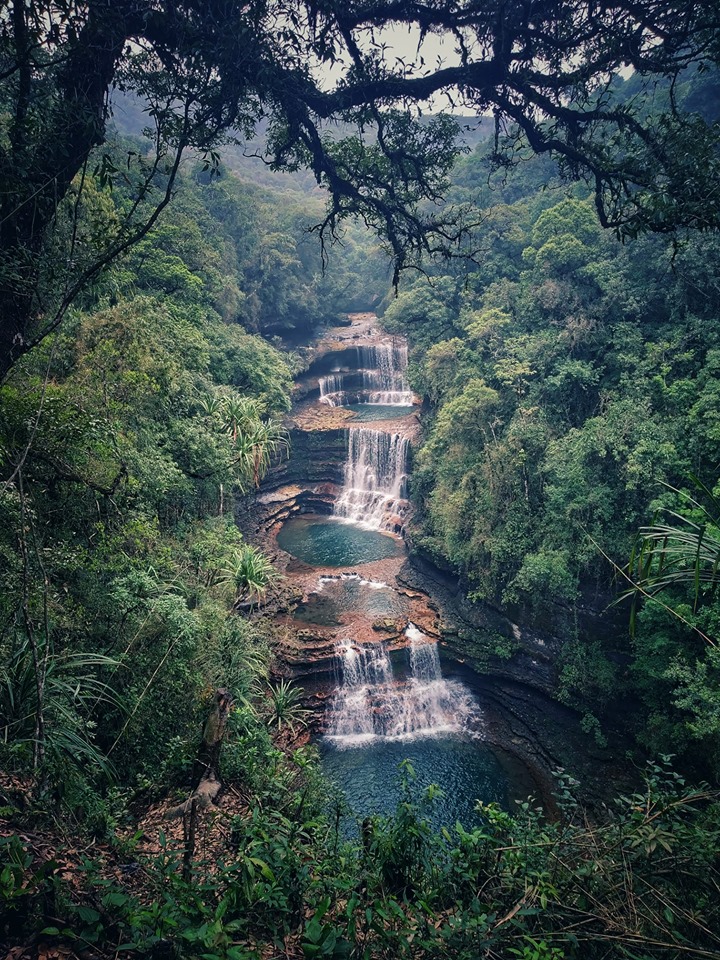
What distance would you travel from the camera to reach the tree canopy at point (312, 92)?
12.8ft

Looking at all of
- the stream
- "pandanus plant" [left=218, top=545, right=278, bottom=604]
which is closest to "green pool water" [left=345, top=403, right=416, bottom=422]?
the stream

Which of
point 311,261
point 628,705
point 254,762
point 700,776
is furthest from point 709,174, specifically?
point 311,261

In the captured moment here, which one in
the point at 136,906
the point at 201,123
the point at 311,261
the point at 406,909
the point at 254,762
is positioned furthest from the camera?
the point at 311,261

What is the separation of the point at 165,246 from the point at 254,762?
18520mm

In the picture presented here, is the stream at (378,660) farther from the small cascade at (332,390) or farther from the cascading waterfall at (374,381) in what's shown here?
the small cascade at (332,390)

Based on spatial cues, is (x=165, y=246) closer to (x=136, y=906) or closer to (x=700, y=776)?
(x=136, y=906)

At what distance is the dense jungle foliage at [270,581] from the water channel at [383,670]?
1164mm

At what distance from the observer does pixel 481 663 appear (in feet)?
47.1

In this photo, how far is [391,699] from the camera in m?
14.1

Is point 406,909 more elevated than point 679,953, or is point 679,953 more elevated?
point 679,953

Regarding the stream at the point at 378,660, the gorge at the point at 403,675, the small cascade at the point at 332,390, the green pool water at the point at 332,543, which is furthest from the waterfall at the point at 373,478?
the small cascade at the point at 332,390

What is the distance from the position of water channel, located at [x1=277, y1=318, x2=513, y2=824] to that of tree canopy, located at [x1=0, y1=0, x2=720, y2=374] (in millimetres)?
8043

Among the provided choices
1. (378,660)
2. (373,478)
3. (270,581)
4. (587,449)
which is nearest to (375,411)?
(373,478)

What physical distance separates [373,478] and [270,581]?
32.3 ft
